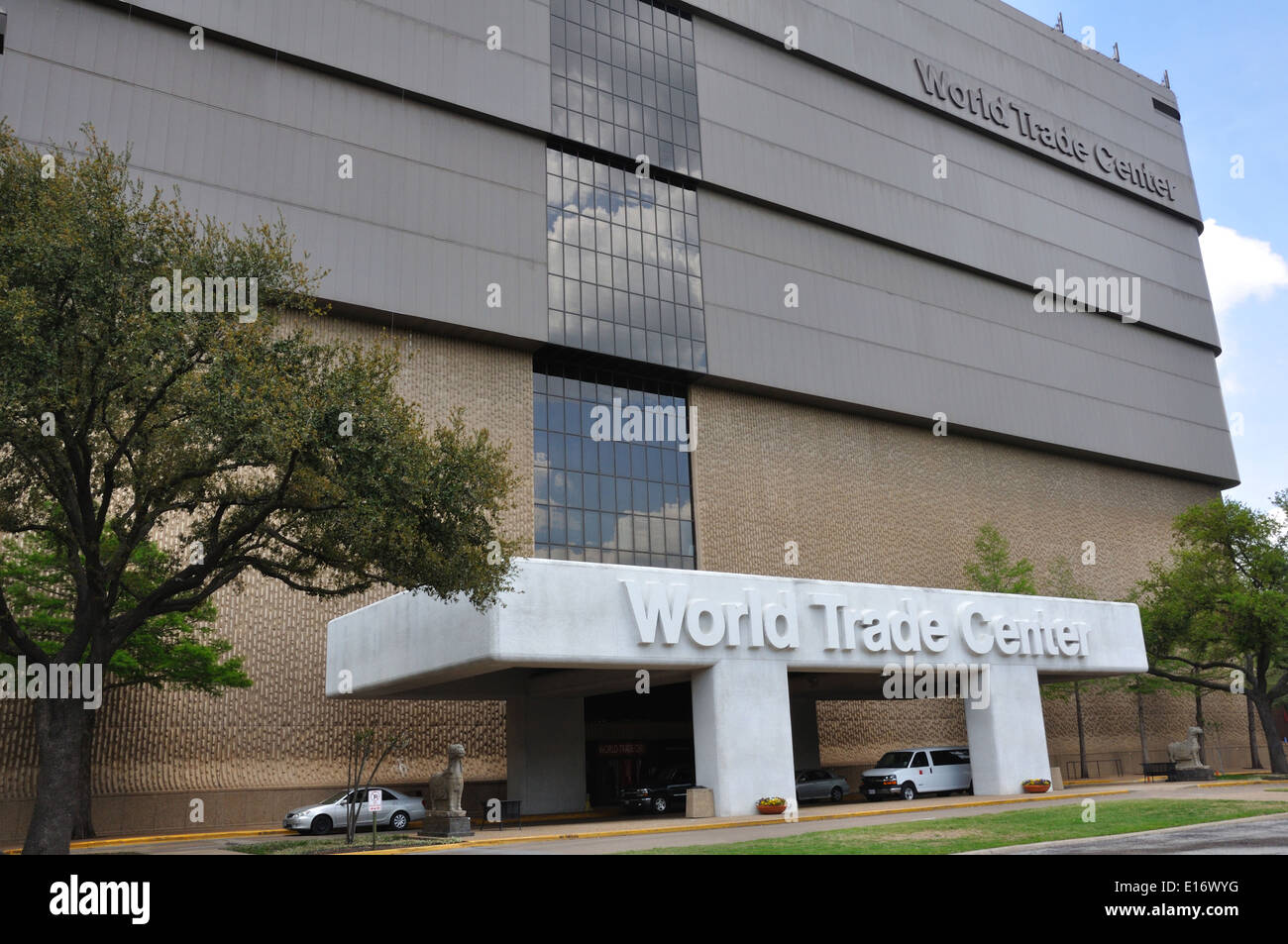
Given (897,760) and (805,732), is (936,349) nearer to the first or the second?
(805,732)

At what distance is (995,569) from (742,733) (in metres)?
26.4

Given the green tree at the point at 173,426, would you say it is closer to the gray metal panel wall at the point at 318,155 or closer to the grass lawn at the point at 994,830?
the grass lawn at the point at 994,830

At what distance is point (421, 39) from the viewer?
1532 inches

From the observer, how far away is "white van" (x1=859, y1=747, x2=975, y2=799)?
109ft

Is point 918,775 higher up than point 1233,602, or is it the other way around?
point 1233,602

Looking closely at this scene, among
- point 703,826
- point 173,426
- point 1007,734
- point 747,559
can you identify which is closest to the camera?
point 173,426

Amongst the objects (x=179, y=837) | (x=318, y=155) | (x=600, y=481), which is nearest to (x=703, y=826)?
(x=179, y=837)

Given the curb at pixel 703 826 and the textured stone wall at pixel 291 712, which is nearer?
the curb at pixel 703 826

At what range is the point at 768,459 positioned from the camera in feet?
148

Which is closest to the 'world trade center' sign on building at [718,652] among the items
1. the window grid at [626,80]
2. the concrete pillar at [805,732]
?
the concrete pillar at [805,732]

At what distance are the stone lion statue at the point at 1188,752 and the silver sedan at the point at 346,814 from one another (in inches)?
1093

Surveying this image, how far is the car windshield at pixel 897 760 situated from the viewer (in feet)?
111

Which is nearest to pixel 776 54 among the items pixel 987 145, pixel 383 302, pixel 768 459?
pixel 987 145

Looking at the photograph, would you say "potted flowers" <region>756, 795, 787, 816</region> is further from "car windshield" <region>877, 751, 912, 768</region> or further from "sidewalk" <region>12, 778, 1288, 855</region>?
"car windshield" <region>877, 751, 912, 768</region>
